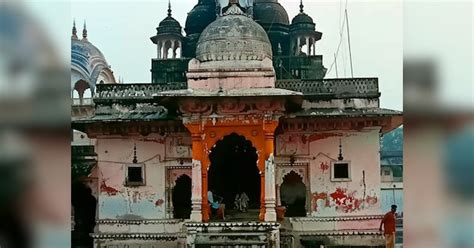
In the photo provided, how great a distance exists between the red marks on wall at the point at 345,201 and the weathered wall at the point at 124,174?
4270mm

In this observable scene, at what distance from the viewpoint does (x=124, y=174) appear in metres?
16.2

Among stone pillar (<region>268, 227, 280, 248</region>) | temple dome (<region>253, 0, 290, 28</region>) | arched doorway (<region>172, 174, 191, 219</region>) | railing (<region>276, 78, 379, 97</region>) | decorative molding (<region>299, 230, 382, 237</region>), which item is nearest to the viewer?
stone pillar (<region>268, 227, 280, 248</region>)

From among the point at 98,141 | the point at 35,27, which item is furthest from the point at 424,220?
the point at 98,141

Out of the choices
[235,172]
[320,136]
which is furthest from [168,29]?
[320,136]

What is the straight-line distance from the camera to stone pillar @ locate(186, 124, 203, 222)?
1410cm

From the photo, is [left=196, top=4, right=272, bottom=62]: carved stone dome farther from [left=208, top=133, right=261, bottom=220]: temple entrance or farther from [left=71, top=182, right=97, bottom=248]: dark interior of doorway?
[left=71, top=182, right=97, bottom=248]: dark interior of doorway

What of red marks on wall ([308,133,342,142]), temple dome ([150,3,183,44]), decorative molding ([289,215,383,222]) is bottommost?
decorative molding ([289,215,383,222])

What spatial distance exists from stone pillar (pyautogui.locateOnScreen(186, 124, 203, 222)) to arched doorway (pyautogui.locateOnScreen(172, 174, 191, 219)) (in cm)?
178

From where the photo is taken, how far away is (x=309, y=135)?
1577 centimetres

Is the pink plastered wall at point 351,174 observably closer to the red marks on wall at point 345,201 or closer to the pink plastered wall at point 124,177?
the red marks on wall at point 345,201

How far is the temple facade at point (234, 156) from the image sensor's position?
14219 mm

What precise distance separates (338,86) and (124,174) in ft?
21.8

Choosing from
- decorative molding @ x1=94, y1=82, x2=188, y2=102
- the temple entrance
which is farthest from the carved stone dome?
the temple entrance

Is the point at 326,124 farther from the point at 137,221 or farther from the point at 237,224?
Answer: the point at 137,221
